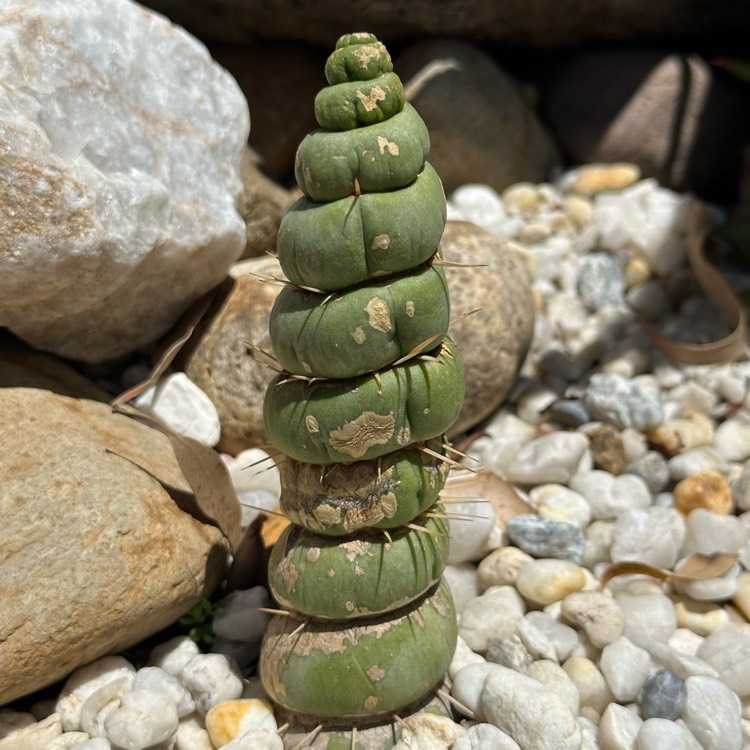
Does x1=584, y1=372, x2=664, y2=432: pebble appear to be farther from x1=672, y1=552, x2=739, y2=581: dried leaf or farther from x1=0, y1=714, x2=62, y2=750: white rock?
x1=0, y1=714, x2=62, y2=750: white rock

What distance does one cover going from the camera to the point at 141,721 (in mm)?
2096

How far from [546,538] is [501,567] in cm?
17

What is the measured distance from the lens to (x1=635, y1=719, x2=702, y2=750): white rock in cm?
206

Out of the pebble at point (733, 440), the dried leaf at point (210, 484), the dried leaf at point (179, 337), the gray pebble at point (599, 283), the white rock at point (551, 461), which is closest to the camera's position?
the dried leaf at point (210, 484)

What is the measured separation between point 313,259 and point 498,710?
1133 mm

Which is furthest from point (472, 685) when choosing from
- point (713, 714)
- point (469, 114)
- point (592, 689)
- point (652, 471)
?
point (469, 114)

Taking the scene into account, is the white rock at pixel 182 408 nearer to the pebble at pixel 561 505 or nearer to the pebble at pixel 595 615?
the pebble at pixel 561 505

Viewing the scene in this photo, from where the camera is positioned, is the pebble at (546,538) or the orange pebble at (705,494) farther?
the orange pebble at (705,494)

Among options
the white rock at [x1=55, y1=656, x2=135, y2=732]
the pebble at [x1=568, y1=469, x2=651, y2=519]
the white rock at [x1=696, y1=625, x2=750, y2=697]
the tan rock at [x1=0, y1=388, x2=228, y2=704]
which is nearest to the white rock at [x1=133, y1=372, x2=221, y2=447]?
the tan rock at [x1=0, y1=388, x2=228, y2=704]

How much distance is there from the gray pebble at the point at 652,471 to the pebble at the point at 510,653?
91 cm

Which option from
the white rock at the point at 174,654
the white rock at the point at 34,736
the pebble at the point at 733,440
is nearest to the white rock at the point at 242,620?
the white rock at the point at 174,654

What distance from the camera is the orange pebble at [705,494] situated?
9.55 ft

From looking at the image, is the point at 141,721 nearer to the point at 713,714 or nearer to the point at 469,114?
the point at 713,714

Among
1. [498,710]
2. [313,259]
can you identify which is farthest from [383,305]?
[498,710]
